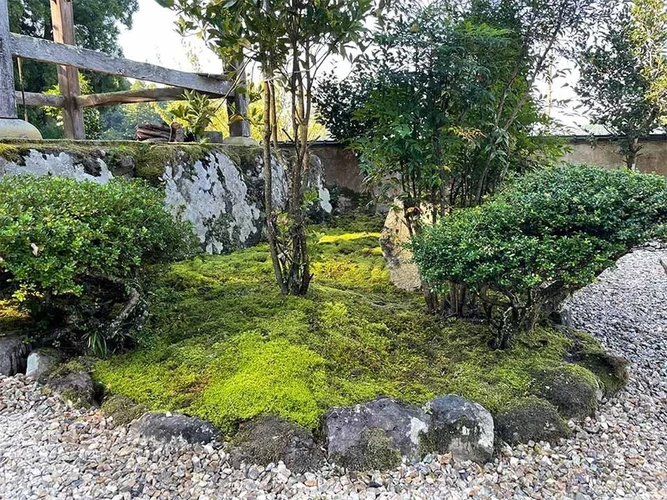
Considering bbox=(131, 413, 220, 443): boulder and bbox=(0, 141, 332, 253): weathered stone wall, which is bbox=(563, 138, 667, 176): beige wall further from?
bbox=(131, 413, 220, 443): boulder

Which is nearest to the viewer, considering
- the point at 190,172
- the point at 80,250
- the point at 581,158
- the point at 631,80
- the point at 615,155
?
the point at 80,250

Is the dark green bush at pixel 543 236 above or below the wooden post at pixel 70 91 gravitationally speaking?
below

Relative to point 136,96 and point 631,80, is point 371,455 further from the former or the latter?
point 631,80

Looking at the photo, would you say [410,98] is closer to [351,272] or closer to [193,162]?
[351,272]

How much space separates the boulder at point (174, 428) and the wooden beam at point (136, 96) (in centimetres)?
353

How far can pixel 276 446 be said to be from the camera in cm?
165

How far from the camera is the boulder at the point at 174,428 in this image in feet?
5.61

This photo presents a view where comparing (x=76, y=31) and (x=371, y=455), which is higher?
(x=76, y=31)

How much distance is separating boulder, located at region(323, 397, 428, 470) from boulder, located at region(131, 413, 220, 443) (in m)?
0.45

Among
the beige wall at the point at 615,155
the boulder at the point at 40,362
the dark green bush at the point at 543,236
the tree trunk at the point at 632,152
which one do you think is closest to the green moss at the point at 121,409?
the boulder at the point at 40,362

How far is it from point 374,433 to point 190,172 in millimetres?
3064

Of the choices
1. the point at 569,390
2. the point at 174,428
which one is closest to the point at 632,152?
the point at 569,390

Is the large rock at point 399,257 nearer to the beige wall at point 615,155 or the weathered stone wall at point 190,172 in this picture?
the weathered stone wall at point 190,172

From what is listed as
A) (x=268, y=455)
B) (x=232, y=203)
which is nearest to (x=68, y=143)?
(x=232, y=203)
